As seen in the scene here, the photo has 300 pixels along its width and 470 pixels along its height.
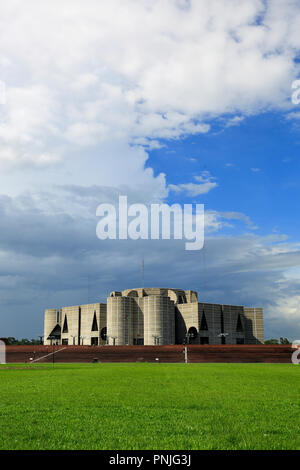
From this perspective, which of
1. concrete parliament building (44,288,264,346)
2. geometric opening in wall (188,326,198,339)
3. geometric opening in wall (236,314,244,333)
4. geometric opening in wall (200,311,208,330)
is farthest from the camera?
geometric opening in wall (236,314,244,333)

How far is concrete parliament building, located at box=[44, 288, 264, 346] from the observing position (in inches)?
3780

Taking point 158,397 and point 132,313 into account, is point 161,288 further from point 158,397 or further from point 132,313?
point 158,397

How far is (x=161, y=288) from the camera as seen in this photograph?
112 metres

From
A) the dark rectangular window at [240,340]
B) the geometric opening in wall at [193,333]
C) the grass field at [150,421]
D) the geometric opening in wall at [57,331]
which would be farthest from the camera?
the geometric opening in wall at [57,331]

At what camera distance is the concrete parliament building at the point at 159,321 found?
9600 cm

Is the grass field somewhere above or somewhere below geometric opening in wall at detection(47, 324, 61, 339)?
above

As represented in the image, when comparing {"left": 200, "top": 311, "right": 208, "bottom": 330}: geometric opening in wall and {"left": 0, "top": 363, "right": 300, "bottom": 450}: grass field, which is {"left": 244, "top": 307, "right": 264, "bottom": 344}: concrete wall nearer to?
{"left": 200, "top": 311, "right": 208, "bottom": 330}: geometric opening in wall

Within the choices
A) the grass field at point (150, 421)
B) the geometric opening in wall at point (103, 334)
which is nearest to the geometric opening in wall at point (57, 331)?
the geometric opening in wall at point (103, 334)

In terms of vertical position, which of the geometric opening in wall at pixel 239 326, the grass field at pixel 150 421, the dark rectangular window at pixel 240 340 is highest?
the grass field at pixel 150 421

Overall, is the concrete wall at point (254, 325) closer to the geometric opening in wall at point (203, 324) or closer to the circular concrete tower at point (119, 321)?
the geometric opening in wall at point (203, 324)

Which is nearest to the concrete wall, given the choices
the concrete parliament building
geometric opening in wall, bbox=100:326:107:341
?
the concrete parliament building

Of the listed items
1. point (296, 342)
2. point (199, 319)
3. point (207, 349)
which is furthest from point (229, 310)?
point (207, 349)

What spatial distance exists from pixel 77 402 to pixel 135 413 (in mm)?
2749

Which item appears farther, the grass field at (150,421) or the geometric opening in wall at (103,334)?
the geometric opening in wall at (103,334)
